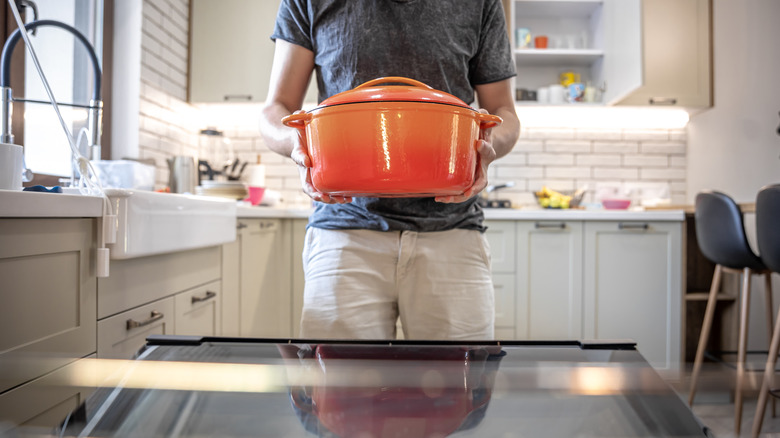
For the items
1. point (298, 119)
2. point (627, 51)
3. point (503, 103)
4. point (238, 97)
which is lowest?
point (298, 119)

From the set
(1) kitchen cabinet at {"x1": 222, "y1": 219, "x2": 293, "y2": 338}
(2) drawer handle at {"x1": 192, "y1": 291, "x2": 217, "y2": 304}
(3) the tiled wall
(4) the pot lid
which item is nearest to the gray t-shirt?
(4) the pot lid

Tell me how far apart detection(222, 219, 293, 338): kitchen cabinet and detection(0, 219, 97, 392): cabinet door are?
0.91 metres

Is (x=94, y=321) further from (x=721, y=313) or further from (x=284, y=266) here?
(x=721, y=313)

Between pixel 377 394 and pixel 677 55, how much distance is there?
3066mm

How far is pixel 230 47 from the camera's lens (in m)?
2.92

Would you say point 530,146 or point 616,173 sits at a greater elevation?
point 530,146

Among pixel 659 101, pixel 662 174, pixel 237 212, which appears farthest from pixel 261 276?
pixel 662 174

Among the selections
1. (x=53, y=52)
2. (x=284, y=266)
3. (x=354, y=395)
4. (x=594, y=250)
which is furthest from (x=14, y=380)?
(x=594, y=250)

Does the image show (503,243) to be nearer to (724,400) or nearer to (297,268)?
(297,268)

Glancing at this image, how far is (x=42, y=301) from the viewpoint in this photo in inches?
33.8

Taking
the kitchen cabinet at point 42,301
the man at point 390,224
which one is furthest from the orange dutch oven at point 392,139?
the kitchen cabinet at point 42,301

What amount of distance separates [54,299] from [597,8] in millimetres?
3104

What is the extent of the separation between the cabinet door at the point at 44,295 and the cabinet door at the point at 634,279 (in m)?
2.15

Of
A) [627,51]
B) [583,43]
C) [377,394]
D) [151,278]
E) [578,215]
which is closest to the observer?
[377,394]
